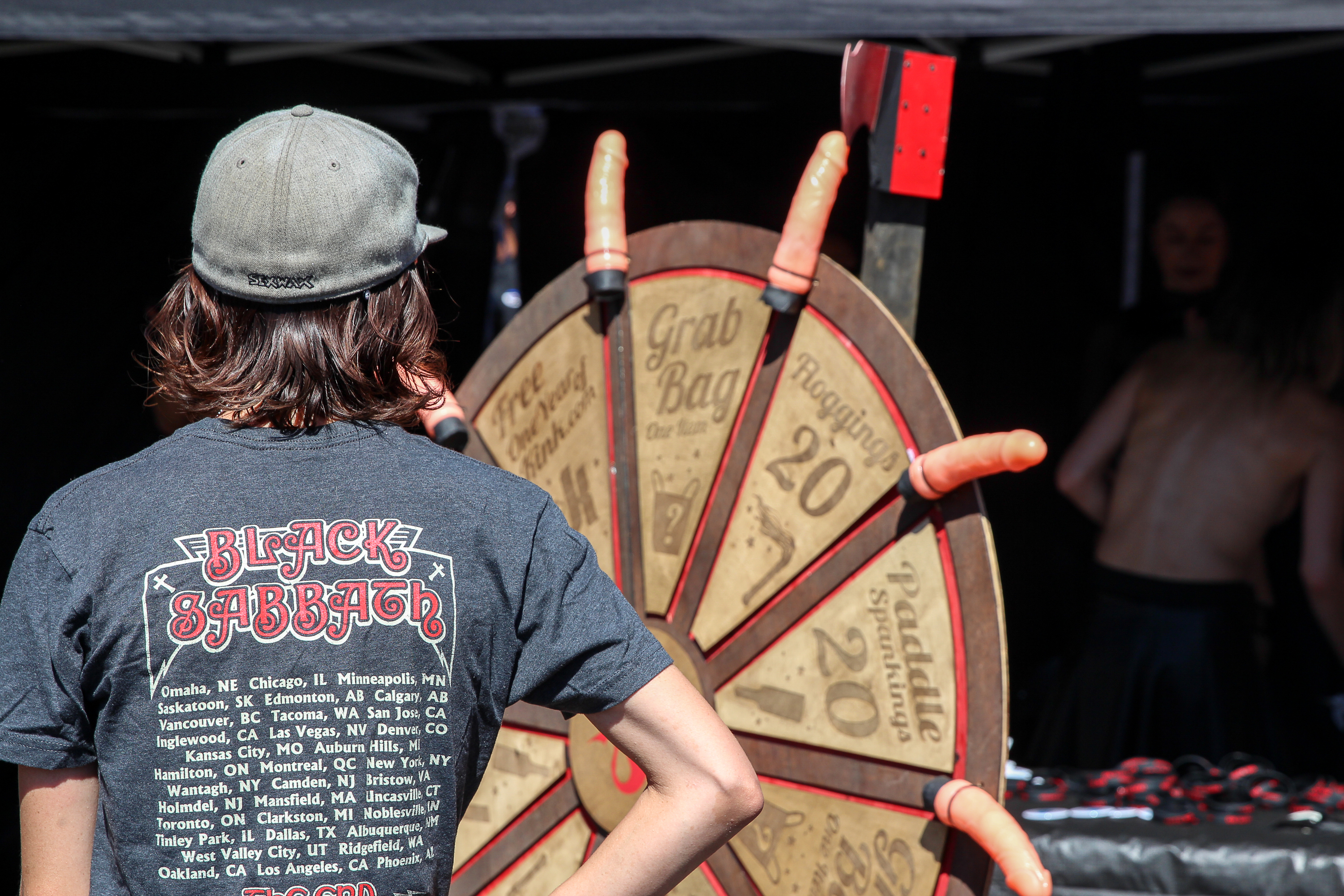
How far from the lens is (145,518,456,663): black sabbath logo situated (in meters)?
0.85

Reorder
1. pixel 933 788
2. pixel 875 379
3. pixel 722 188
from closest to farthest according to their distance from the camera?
pixel 933 788 → pixel 875 379 → pixel 722 188

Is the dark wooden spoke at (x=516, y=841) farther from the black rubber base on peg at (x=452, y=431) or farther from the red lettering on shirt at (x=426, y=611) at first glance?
the red lettering on shirt at (x=426, y=611)

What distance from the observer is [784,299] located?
1472 mm

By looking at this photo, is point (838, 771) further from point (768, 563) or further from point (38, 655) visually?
point (38, 655)

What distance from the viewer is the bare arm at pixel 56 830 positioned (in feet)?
2.91

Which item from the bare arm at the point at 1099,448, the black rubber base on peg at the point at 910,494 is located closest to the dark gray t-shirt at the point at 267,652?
the black rubber base on peg at the point at 910,494

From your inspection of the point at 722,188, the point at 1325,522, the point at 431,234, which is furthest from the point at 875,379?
the point at 722,188

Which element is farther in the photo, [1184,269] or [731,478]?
[1184,269]

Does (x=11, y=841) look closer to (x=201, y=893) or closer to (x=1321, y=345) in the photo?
(x=201, y=893)

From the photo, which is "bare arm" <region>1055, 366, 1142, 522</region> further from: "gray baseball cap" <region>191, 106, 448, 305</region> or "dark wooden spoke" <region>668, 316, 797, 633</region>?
"gray baseball cap" <region>191, 106, 448, 305</region>

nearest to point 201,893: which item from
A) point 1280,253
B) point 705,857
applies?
point 705,857

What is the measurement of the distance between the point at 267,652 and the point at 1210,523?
264cm

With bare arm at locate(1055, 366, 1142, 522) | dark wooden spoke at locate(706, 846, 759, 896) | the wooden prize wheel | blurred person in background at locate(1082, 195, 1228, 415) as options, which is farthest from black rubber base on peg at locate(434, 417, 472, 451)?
blurred person in background at locate(1082, 195, 1228, 415)

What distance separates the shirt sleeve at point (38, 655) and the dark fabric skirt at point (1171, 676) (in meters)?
2.65
